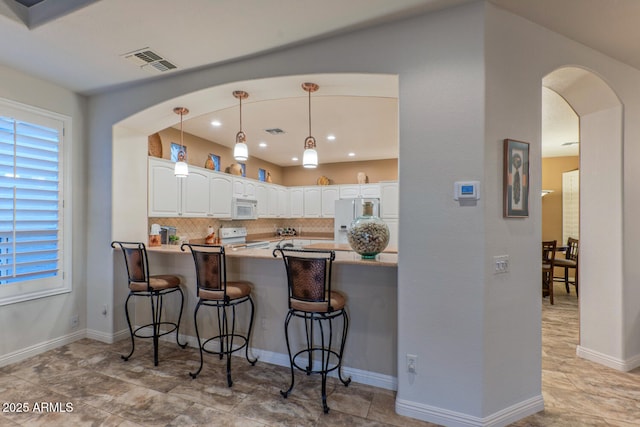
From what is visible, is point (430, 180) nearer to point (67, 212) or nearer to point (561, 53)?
point (561, 53)

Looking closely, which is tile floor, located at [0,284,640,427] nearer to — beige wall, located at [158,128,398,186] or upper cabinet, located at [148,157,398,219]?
upper cabinet, located at [148,157,398,219]

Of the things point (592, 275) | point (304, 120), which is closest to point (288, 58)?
point (304, 120)

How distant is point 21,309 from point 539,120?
190 inches

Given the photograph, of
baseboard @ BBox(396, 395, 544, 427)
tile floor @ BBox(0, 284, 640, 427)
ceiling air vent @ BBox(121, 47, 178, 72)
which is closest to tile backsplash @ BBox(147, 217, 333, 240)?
tile floor @ BBox(0, 284, 640, 427)

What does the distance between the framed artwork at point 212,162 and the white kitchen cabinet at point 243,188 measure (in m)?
0.43

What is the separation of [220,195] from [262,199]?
1.36 m

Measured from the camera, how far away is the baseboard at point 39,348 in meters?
2.87

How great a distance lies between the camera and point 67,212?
330 cm

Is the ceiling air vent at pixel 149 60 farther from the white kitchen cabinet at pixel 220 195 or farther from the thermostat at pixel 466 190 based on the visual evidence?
the thermostat at pixel 466 190

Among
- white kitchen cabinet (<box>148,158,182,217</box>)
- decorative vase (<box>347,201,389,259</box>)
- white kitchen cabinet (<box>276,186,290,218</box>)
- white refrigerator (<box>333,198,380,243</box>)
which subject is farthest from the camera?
white kitchen cabinet (<box>276,186,290,218</box>)

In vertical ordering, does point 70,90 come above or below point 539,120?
above

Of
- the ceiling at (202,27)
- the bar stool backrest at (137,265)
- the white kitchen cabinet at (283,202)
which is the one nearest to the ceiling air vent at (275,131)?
the ceiling at (202,27)

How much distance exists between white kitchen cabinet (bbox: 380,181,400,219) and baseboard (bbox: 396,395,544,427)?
4326 millimetres

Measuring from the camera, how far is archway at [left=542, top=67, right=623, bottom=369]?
2.76 meters
